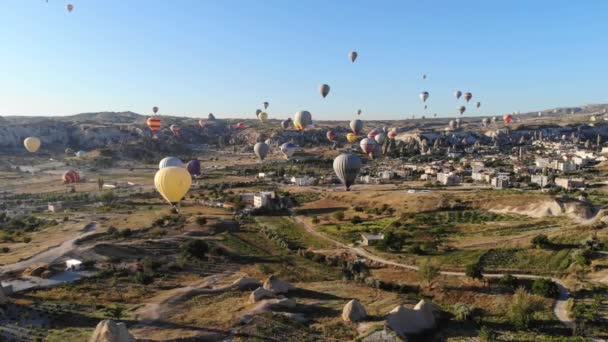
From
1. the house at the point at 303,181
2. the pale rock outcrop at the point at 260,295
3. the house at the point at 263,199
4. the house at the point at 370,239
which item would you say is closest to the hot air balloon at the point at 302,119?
the house at the point at 303,181

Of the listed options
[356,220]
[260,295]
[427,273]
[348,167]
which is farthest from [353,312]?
[348,167]

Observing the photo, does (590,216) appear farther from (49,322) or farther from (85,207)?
(85,207)

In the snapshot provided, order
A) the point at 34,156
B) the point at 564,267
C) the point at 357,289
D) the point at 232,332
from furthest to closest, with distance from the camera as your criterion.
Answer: the point at 34,156
the point at 564,267
the point at 357,289
the point at 232,332

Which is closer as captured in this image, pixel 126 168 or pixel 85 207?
pixel 85 207

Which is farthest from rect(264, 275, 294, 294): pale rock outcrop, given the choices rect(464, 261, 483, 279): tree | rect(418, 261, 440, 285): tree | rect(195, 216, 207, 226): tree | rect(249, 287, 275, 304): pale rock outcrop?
rect(195, 216, 207, 226): tree

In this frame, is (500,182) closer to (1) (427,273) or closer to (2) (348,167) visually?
(2) (348,167)

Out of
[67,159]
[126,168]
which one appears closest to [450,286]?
[126,168]

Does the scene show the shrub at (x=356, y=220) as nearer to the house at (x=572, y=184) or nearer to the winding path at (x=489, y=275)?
the winding path at (x=489, y=275)

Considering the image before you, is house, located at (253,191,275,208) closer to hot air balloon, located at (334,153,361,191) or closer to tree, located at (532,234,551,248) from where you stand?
hot air balloon, located at (334,153,361,191)
